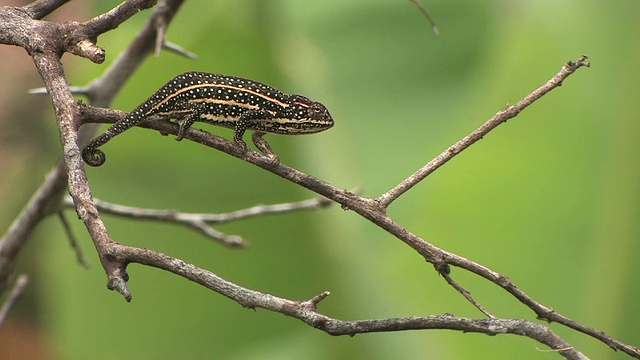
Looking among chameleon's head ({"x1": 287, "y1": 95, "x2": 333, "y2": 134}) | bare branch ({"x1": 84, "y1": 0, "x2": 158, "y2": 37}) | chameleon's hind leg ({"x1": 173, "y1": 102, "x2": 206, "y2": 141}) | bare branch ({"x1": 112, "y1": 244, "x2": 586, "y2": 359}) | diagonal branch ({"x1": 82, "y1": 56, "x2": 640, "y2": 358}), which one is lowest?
bare branch ({"x1": 112, "y1": 244, "x2": 586, "y2": 359})

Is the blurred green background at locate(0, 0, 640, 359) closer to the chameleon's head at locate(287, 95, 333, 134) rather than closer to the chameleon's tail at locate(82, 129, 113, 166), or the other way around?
the chameleon's head at locate(287, 95, 333, 134)

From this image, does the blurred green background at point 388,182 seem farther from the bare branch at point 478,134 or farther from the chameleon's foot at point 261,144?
the bare branch at point 478,134

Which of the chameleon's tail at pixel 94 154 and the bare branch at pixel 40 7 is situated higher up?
the bare branch at pixel 40 7

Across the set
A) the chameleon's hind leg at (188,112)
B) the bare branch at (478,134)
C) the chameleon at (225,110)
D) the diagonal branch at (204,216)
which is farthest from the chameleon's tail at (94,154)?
the diagonal branch at (204,216)

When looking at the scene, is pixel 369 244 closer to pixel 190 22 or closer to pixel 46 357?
pixel 190 22

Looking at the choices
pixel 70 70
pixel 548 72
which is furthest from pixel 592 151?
pixel 70 70

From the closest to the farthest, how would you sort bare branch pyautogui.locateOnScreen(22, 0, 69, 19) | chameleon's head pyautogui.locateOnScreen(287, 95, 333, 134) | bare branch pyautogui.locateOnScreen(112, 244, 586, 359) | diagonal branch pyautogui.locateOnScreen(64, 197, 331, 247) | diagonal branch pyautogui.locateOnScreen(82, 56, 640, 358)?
bare branch pyautogui.locateOnScreen(112, 244, 586, 359) → diagonal branch pyautogui.locateOnScreen(82, 56, 640, 358) → bare branch pyautogui.locateOnScreen(22, 0, 69, 19) → chameleon's head pyautogui.locateOnScreen(287, 95, 333, 134) → diagonal branch pyautogui.locateOnScreen(64, 197, 331, 247)

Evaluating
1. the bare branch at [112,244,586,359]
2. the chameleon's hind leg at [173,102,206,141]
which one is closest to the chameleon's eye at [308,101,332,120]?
the chameleon's hind leg at [173,102,206,141]

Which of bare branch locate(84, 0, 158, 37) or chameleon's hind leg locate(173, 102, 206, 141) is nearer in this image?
bare branch locate(84, 0, 158, 37)

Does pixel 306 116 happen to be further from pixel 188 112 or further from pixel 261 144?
pixel 188 112
